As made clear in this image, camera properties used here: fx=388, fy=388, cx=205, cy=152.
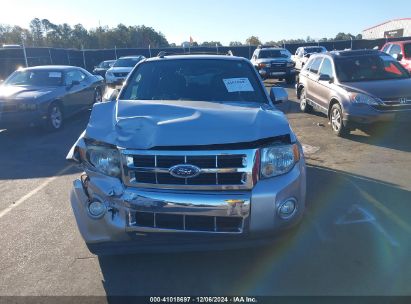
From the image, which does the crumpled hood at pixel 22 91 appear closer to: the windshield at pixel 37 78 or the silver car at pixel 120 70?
the windshield at pixel 37 78

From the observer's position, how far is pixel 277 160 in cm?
320

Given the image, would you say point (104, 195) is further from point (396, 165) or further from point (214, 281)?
point (396, 165)

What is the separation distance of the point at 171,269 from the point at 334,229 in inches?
73.4

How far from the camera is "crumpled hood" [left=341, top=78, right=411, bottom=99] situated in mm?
7828

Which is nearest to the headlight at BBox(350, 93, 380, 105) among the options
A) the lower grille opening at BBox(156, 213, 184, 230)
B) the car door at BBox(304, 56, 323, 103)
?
the car door at BBox(304, 56, 323, 103)

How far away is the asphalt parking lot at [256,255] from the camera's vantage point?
3275 millimetres

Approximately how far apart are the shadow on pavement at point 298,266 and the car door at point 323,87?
519 cm

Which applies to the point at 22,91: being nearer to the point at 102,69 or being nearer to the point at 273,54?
the point at 273,54

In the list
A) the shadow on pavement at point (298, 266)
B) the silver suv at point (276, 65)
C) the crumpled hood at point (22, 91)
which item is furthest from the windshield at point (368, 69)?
the silver suv at point (276, 65)

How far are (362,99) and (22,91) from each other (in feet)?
26.5

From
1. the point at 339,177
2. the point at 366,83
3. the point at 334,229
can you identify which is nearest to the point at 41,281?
the point at 334,229

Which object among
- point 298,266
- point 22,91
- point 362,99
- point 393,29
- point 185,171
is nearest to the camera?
point 185,171

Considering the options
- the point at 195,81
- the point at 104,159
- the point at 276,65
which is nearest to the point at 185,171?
the point at 104,159

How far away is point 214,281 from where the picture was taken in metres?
3.33
